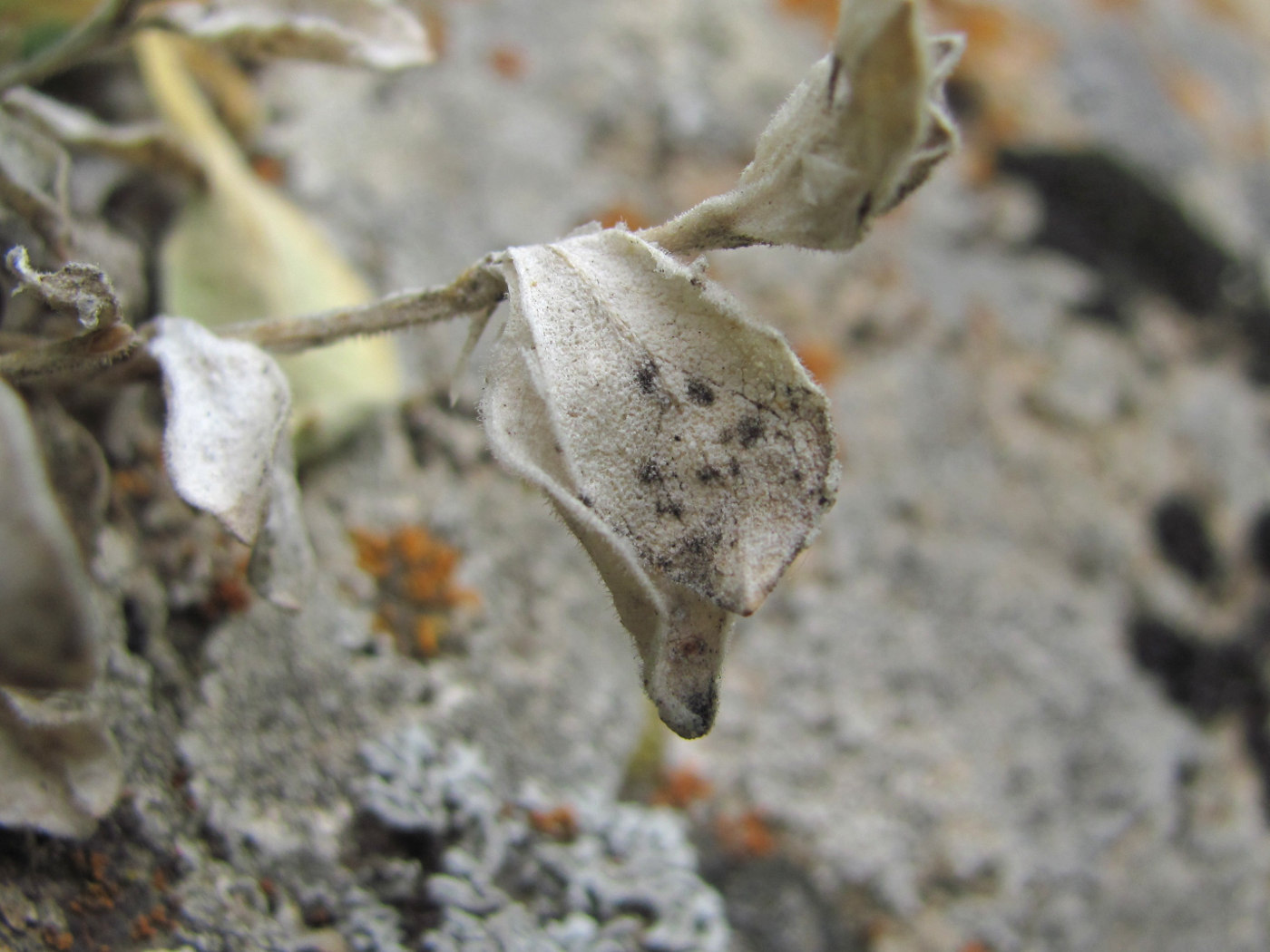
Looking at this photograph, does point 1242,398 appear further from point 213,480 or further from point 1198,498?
point 213,480

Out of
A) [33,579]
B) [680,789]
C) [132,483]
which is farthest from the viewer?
[680,789]

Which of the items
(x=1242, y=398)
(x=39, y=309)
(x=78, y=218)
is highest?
(x=1242, y=398)

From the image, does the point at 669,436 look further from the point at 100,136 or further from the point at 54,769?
the point at 100,136

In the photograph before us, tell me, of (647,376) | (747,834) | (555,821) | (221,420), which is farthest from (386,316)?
(747,834)

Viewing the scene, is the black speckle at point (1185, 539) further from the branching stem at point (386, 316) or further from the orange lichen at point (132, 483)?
the orange lichen at point (132, 483)

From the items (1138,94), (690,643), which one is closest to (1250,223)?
(1138,94)

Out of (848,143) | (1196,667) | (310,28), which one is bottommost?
(848,143)
